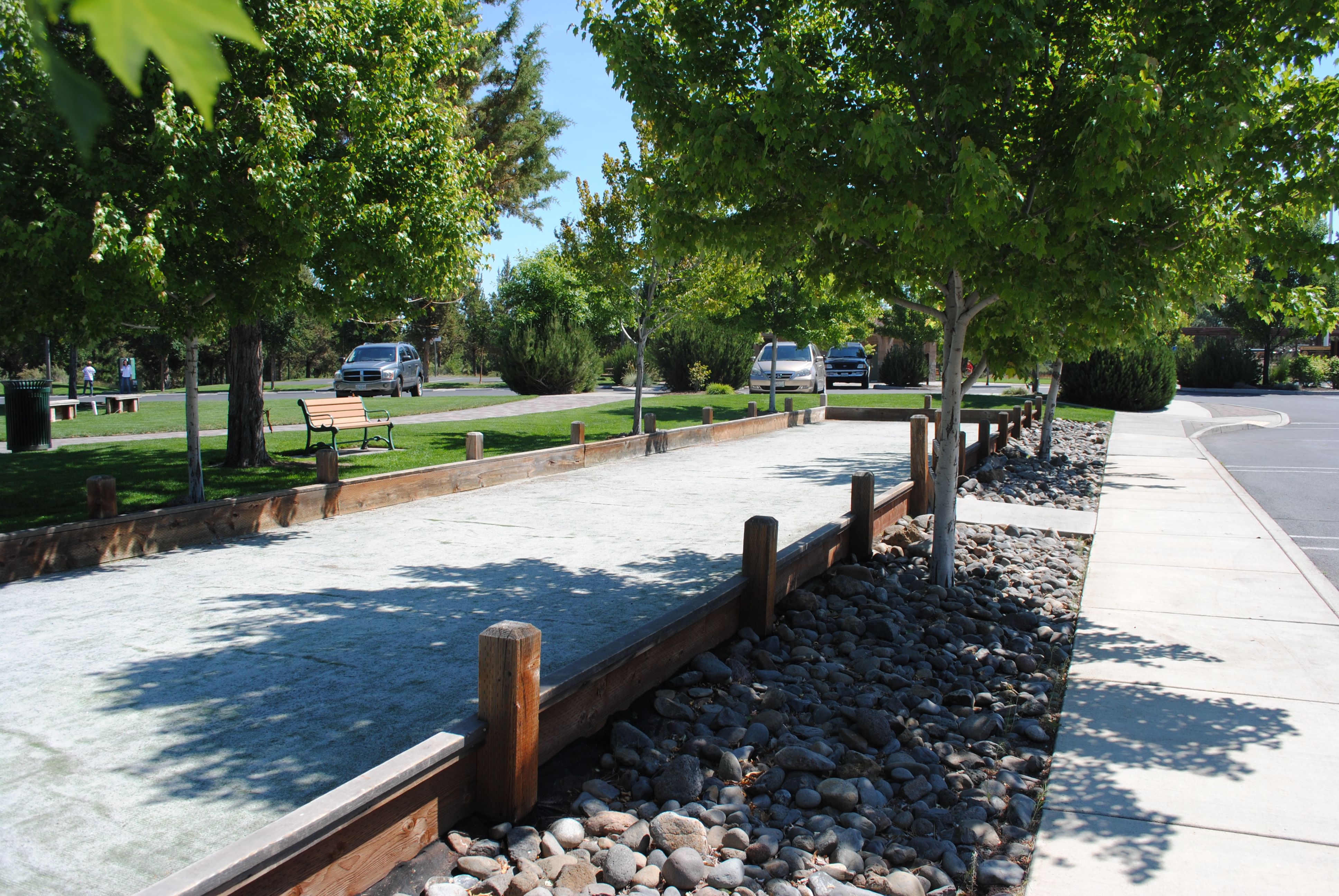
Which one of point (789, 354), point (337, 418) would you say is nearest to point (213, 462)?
point (337, 418)

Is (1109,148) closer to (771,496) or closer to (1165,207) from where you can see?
(1165,207)

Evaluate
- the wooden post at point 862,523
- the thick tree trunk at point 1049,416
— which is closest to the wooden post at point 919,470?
the wooden post at point 862,523

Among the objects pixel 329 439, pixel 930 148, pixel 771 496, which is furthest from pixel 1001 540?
pixel 329 439

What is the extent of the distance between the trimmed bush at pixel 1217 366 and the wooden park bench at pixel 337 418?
44.1 metres

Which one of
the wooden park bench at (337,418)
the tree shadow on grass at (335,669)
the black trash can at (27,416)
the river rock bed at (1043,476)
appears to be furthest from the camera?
the black trash can at (27,416)

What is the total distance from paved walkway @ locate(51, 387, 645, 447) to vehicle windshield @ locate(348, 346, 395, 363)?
276 cm

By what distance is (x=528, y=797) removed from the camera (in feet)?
12.5

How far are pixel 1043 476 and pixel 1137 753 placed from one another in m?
10.5

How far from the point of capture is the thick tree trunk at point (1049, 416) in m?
15.8

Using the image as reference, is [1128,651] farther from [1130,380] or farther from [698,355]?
[698,355]

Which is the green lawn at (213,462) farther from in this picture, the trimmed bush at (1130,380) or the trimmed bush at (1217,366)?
the trimmed bush at (1217,366)

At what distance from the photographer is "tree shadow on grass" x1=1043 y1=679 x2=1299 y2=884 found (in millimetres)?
3795

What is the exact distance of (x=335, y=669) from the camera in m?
5.24

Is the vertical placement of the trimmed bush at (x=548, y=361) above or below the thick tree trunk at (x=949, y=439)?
above
